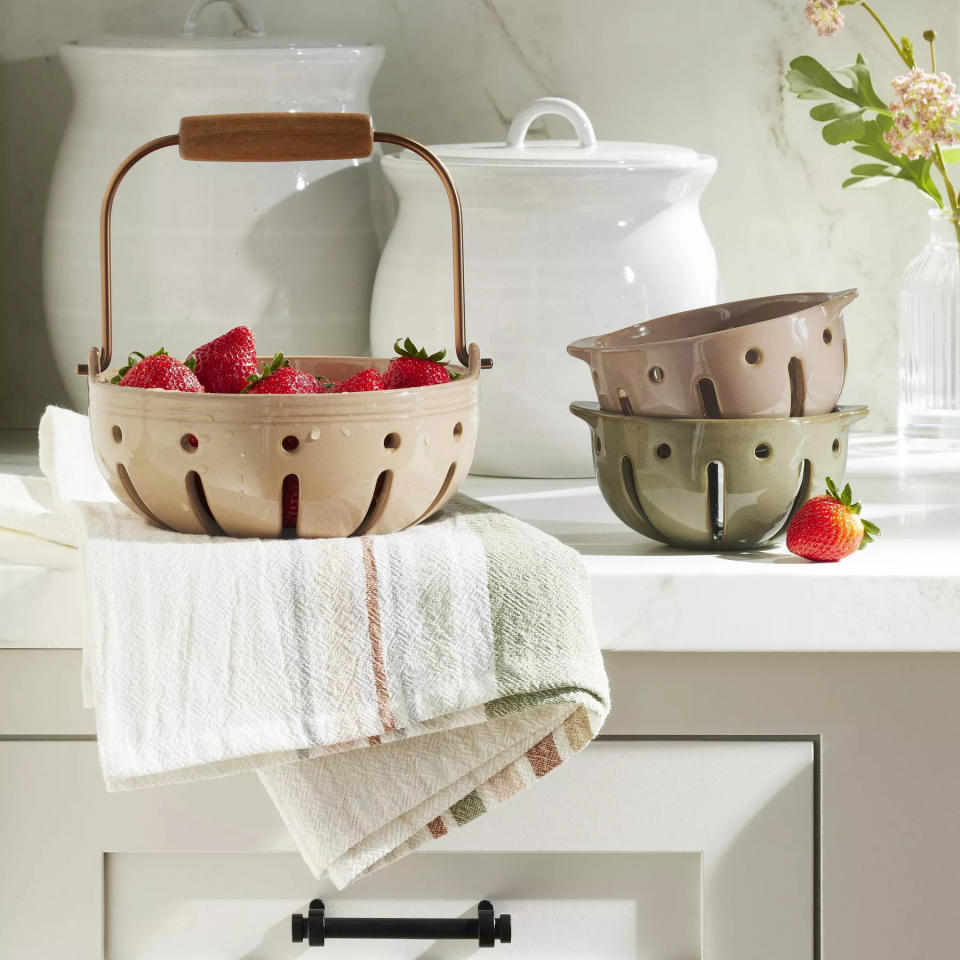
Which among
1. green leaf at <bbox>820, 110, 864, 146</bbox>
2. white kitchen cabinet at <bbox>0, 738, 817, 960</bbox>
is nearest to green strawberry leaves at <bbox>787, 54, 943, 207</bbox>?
green leaf at <bbox>820, 110, 864, 146</bbox>

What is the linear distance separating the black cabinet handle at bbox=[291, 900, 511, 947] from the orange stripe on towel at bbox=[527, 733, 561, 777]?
0.40 feet

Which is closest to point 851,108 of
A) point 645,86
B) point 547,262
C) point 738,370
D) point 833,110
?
point 833,110

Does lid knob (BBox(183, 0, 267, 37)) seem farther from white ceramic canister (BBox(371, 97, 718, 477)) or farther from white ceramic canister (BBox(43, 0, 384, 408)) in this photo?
white ceramic canister (BBox(371, 97, 718, 477))

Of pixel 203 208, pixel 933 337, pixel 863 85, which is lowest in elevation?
pixel 933 337

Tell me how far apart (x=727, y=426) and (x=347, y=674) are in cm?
26

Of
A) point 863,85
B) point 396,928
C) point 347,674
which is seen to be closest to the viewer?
point 347,674

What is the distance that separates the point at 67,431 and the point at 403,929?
1.32ft

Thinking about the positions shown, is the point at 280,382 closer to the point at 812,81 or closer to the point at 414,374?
the point at 414,374

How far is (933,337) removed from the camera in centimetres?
108

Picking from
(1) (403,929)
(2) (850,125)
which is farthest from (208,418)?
(2) (850,125)

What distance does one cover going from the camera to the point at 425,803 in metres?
0.68

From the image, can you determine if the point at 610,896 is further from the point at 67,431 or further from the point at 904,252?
the point at 904,252

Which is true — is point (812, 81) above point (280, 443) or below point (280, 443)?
above

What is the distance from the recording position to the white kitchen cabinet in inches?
28.9
